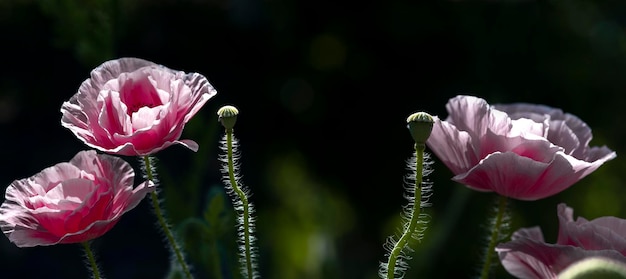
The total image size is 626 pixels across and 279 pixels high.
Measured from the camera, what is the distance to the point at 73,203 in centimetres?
94

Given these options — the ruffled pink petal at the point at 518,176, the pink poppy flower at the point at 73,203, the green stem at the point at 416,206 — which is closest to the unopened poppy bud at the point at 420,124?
the green stem at the point at 416,206

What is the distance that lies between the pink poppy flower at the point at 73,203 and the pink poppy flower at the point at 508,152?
1.15 feet

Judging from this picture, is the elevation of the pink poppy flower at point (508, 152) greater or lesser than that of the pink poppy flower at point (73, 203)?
greater

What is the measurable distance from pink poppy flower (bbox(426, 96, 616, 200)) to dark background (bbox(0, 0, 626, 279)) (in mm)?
1148

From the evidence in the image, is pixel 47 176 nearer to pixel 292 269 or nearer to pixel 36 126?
pixel 292 269

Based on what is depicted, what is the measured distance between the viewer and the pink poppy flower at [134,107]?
3.07ft

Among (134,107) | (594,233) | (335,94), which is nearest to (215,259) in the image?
(134,107)

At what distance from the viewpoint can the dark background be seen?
2537 millimetres

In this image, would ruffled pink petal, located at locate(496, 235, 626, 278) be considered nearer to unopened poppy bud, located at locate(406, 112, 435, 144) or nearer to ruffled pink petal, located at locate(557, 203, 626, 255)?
ruffled pink petal, located at locate(557, 203, 626, 255)

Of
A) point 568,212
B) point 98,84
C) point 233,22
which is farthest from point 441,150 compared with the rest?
point 233,22

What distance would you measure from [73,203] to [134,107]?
15cm

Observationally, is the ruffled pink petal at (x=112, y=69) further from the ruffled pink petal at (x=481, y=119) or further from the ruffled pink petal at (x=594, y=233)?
the ruffled pink petal at (x=594, y=233)

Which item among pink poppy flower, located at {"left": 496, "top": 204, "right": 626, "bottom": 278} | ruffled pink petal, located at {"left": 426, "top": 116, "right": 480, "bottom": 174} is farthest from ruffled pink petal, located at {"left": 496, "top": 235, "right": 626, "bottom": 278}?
ruffled pink petal, located at {"left": 426, "top": 116, "right": 480, "bottom": 174}

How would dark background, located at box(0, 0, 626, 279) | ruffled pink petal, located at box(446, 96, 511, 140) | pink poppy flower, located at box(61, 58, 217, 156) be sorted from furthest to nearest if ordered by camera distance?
dark background, located at box(0, 0, 626, 279) < ruffled pink petal, located at box(446, 96, 511, 140) < pink poppy flower, located at box(61, 58, 217, 156)
